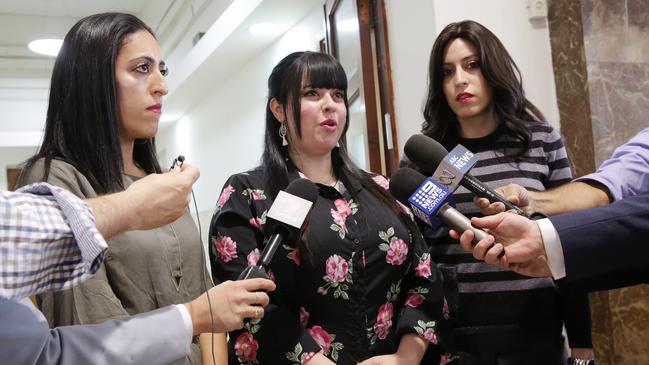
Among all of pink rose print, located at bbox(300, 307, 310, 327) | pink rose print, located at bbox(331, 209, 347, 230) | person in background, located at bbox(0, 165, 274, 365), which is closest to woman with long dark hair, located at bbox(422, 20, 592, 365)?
pink rose print, located at bbox(331, 209, 347, 230)

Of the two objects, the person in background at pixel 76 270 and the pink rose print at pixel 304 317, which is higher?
the person in background at pixel 76 270

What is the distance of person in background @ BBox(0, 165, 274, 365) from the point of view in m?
0.77

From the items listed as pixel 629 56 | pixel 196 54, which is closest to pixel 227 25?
pixel 196 54

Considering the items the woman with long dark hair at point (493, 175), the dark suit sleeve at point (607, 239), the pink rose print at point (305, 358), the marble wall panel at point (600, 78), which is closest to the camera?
the dark suit sleeve at point (607, 239)

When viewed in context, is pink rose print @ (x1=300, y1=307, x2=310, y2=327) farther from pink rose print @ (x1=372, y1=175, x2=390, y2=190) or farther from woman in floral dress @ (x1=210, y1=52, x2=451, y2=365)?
pink rose print @ (x1=372, y1=175, x2=390, y2=190)

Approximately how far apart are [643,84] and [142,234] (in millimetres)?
2192

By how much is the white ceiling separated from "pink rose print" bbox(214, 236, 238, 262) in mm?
3092

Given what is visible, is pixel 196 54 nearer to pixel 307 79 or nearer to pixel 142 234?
pixel 307 79

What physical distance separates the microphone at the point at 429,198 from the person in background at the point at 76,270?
54 cm

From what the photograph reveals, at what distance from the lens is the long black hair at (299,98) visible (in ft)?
5.81

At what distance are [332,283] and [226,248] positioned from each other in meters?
0.29

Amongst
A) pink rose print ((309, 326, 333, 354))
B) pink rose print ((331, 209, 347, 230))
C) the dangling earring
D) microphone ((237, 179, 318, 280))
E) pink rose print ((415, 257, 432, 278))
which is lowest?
pink rose print ((309, 326, 333, 354))

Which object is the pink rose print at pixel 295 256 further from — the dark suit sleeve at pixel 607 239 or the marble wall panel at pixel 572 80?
the marble wall panel at pixel 572 80

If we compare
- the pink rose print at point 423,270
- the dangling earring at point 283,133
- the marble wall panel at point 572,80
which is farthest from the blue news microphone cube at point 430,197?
the marble wall panel at point 572,80
